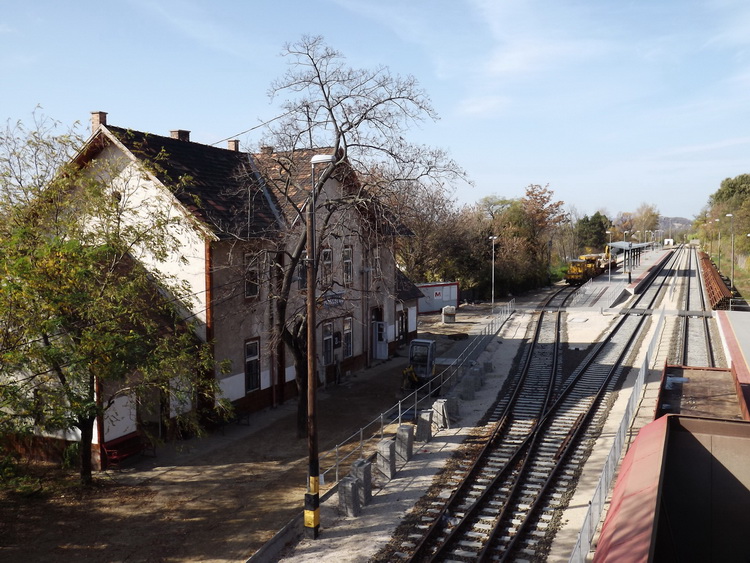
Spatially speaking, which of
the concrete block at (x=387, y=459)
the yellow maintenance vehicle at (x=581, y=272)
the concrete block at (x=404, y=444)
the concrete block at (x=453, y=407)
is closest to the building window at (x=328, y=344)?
A: the concrete block at (x=453, y=407)

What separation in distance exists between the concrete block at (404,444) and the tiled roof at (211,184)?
7200 mm

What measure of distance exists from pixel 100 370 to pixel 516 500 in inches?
389

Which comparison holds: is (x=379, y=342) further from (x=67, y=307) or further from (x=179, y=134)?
(x=67, y=307)

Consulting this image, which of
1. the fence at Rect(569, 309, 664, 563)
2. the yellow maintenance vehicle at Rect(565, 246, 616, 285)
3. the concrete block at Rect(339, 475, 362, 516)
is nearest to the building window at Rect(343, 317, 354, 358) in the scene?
the fence at Rect(569, 309, 664, 563)

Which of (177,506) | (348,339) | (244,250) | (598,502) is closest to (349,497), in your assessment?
(177,506)

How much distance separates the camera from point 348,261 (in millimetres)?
27516

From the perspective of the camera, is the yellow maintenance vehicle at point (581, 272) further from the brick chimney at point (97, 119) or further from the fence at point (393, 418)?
the brick chimney at point (97, 119)

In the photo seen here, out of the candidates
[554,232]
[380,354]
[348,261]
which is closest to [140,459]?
[348,261]

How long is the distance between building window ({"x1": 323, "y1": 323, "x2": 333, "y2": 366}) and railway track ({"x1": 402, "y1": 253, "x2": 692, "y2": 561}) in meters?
7.37

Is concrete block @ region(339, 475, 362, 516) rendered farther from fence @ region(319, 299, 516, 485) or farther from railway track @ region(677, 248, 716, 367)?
railway track @ region(677, 248, 716, 367)

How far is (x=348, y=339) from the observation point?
27953mm

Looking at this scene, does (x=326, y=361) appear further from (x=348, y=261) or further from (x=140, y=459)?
(x=140, y=459)

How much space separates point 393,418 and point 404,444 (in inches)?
175

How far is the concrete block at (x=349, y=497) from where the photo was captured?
13.9 m
